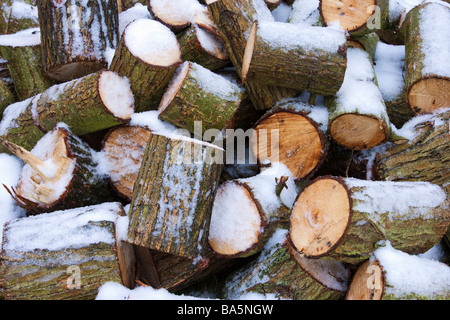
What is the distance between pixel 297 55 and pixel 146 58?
92 centimetres

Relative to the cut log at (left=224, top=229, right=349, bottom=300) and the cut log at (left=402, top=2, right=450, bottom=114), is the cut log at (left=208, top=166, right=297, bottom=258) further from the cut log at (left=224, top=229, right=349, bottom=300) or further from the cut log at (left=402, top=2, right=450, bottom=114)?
the cut log at (left=402, top=2, right=450, bottom=114)

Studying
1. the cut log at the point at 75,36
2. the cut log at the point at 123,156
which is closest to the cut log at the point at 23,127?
the cut log at the point at 75,36

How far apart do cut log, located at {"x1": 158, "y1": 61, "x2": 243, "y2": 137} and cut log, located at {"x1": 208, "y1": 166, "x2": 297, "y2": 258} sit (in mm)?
445

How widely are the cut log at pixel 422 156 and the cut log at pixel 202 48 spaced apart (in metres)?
1.28

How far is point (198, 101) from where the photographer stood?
261 cm

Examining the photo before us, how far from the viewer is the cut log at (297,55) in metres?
2.52

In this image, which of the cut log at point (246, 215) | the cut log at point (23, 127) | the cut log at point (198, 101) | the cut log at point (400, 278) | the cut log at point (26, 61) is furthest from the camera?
the cut log at point (26, 61)

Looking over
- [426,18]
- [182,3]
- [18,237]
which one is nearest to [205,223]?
[18,237]

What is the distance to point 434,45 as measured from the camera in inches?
110

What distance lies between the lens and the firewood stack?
220 cm

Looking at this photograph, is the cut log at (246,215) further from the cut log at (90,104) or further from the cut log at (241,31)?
the cut log at (90,104)
